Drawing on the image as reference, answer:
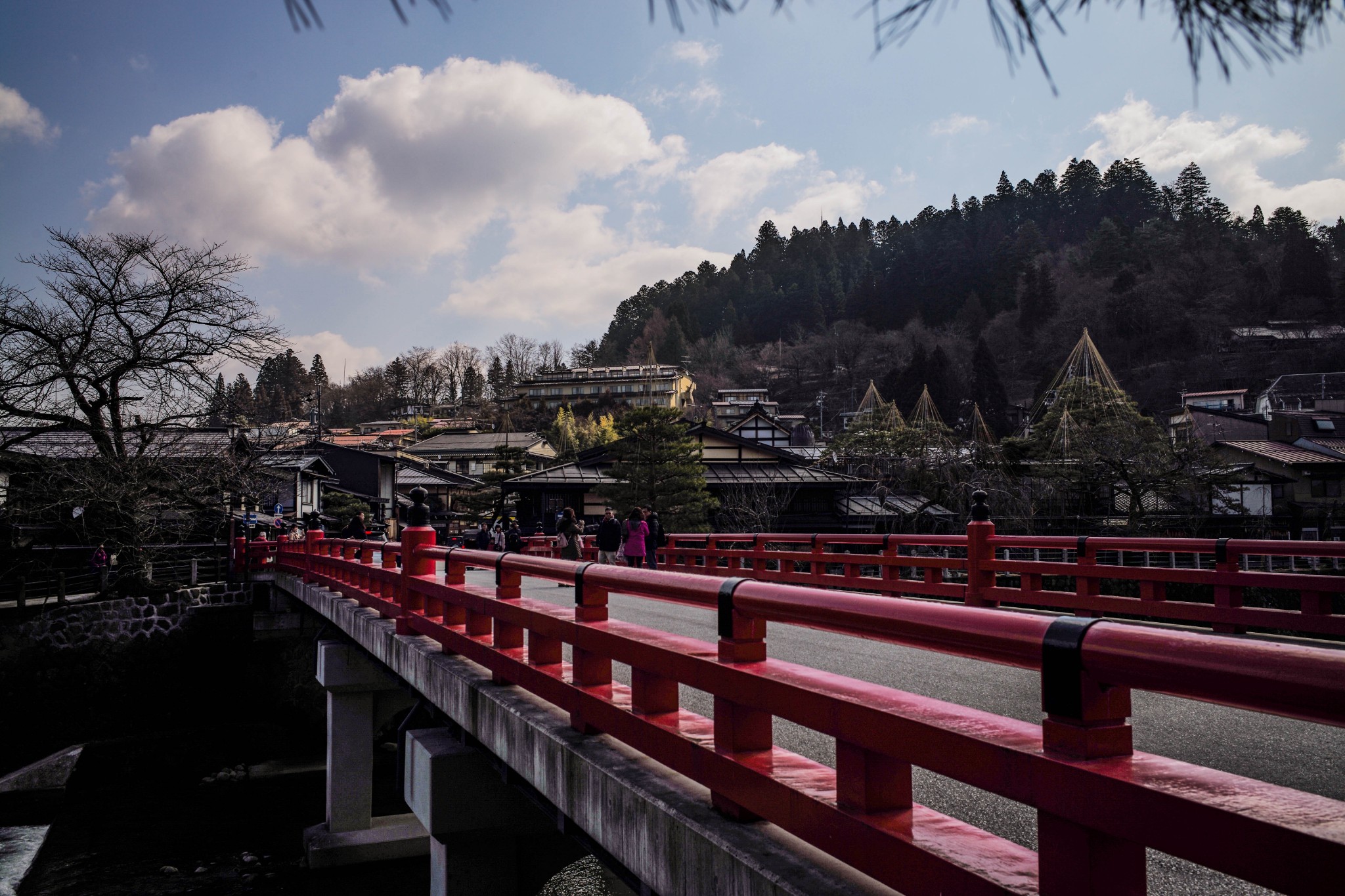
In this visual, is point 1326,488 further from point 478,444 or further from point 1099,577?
point 478,444

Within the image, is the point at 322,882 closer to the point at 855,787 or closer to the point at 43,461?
the point at 855,787

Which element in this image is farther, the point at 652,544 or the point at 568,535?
the point at 568,535

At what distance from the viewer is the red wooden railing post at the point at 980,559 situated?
8.72m

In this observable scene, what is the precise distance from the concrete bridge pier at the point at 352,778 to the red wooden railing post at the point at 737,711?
9936 mm

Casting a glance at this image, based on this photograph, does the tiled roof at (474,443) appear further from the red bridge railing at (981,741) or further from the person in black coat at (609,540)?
the red bridge railing at (981,741)

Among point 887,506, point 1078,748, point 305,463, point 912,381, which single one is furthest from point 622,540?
point 912,381

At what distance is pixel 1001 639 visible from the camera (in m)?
2.06

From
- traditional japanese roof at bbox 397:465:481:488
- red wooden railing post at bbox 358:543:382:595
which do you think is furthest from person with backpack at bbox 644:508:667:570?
traditional japanese roof at bbox 397:465:481:488

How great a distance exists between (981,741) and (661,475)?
27.5 metres

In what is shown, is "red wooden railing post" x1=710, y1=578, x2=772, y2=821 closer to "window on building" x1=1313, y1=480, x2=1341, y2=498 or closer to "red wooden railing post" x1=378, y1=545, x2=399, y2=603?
"red wooden railing post" x1=378, y1=545, x2=399, y2=603

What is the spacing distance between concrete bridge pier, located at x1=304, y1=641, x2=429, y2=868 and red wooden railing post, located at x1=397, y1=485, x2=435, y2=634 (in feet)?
15.7

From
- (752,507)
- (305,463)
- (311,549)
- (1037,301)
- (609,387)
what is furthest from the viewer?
(609,387)

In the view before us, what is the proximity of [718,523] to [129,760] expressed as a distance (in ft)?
63.1

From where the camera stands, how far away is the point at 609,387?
98438 millimetres
